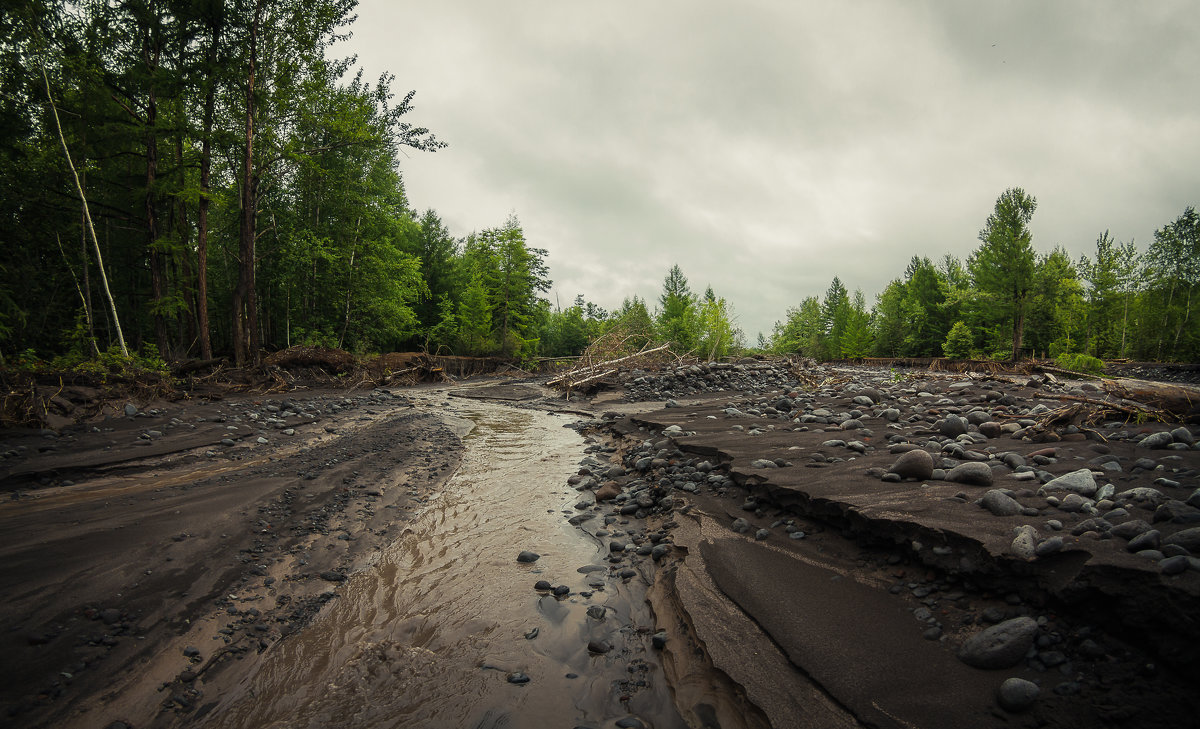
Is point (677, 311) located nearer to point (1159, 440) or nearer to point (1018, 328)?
point (1018, 328)

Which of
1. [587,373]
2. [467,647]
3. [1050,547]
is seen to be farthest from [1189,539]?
[587,373]

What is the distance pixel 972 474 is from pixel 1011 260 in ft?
135

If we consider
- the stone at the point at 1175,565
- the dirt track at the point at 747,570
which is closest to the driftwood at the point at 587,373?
the dirt track at the point at 747,570

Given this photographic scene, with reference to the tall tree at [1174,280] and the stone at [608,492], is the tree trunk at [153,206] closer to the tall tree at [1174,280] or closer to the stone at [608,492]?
the stone at [608,492]

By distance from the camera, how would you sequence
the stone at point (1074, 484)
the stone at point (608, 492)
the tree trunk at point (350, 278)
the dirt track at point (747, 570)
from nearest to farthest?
the dirt track at point (747, 570), the stone at point (1074, 484), the stone at point (608, 492), the tree trunk at point (350, 278)

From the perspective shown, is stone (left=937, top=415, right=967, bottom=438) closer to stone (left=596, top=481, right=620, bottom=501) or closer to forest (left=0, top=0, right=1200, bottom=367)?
stone (left=596, top=481, right=620, bottom=501)

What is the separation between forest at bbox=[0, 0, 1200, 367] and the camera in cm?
1171

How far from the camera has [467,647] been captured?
261cm

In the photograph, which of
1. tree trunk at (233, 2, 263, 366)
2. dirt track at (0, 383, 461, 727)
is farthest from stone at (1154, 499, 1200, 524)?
tree trunk at (233, 2, 263, 366)

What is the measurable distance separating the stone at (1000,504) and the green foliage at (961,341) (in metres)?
42.7

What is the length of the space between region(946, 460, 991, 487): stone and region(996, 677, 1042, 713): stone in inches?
76.1

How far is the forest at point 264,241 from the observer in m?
11.7

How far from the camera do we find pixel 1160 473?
9.28ft

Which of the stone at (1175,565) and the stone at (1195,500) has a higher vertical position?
the stone at (1195,500)
